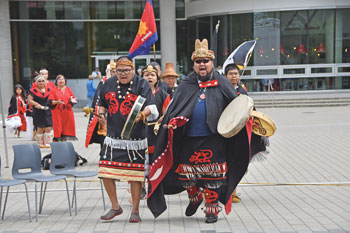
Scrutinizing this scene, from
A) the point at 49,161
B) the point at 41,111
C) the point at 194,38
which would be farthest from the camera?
the point at 194,38

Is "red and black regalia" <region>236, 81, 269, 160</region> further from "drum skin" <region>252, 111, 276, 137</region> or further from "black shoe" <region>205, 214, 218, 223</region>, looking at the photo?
"black shoe" <region>205, 214, 218, 223</region>

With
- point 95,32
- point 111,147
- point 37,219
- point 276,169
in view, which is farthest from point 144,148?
point 95,32

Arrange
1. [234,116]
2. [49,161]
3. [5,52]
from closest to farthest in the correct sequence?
[234,116]
[49,161]
[5,52]

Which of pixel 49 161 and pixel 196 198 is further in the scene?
pixel 49 161

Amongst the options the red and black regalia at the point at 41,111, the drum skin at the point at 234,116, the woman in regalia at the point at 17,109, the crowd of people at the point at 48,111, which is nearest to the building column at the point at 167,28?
the woman in regalia at the point at 17,109

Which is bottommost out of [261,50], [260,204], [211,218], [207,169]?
[260,204]

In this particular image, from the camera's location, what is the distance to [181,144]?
631 cm

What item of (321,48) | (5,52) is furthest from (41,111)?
(321,48)

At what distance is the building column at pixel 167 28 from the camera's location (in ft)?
88.7

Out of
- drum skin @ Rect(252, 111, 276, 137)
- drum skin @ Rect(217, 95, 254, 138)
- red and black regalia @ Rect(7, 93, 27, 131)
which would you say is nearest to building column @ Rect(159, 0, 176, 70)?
red and black regalia @ Rect(7, 93, 27, 131)

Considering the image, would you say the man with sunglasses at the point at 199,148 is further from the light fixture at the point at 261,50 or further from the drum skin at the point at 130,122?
the light fixture at the point at 261,50

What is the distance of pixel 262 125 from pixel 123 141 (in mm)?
1712

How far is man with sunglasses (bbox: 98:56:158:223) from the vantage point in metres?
6.29

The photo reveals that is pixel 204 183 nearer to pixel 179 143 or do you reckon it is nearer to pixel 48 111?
pixel 179 143
